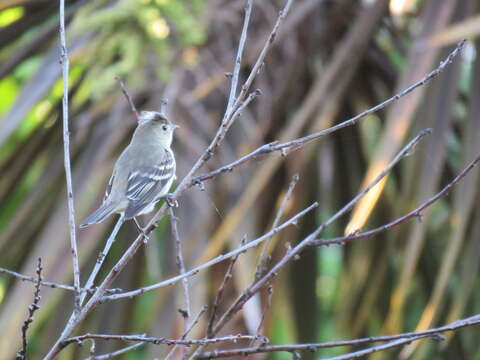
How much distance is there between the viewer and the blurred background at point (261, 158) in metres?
2.63

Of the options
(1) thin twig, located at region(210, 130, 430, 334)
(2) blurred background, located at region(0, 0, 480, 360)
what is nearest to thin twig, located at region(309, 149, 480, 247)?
(1) thin twig, located at region(210, 130, 430, 334)

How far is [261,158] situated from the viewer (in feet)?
9.09

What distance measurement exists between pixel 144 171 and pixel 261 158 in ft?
2.08

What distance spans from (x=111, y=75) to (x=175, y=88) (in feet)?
2.79

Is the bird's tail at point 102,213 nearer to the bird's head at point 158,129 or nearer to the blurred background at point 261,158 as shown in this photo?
the bird's head at point 158,129

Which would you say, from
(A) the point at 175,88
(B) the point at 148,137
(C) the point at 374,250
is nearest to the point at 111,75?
(B) the point at 148,137

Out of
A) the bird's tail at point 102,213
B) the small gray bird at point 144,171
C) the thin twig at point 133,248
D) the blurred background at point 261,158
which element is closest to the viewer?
the thin twig at point 133,248

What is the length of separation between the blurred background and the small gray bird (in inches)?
9.5

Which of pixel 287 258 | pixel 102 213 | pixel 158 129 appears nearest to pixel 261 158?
pixel 158 129

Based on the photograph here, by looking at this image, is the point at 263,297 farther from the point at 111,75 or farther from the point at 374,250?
the point at 111,75

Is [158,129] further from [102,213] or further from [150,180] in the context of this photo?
[102,213]

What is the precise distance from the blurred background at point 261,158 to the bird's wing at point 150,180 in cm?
30

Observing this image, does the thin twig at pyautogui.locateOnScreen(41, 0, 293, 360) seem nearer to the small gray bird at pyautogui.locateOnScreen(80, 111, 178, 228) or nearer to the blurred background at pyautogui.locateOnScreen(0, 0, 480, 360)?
the small gray bird at pyautogui.locateOnScreen(80, 111, 178, 228)

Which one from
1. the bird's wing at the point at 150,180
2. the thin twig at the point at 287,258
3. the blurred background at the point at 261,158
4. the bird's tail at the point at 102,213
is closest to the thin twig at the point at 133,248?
the thin twig at the point at 287,258
